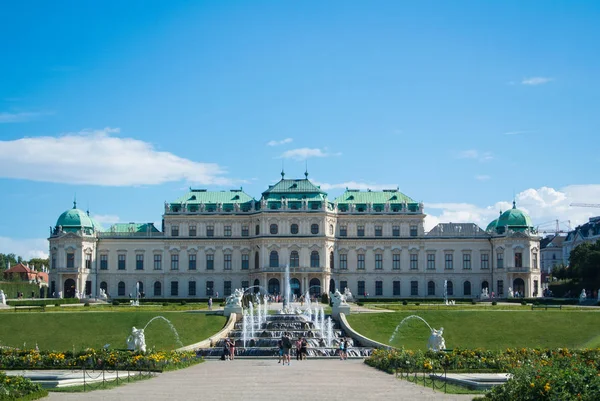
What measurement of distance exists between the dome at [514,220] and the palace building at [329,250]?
0.12 meters

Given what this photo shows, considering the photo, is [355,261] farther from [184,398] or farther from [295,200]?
[184,398]

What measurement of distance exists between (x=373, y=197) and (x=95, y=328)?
5633cm

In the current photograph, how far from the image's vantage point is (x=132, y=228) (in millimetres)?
106250

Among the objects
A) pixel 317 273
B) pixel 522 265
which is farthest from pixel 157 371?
pixel 522 265

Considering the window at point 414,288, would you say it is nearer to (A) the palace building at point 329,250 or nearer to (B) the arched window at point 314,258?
(A) the palace building at point 329,250

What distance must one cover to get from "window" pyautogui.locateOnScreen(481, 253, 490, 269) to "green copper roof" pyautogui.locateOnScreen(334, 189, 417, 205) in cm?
1066

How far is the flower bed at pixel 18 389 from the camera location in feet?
83.4

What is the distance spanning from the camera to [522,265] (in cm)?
10081

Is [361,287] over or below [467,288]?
over

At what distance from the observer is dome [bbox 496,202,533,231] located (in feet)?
335

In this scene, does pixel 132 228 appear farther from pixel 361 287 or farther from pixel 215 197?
pixel 361 287

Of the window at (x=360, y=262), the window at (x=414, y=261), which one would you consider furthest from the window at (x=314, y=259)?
the window at (x=414, y=261)

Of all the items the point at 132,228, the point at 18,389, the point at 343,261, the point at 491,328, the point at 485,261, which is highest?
the point at 132,228

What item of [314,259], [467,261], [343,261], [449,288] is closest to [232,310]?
Answer: [314,259]
